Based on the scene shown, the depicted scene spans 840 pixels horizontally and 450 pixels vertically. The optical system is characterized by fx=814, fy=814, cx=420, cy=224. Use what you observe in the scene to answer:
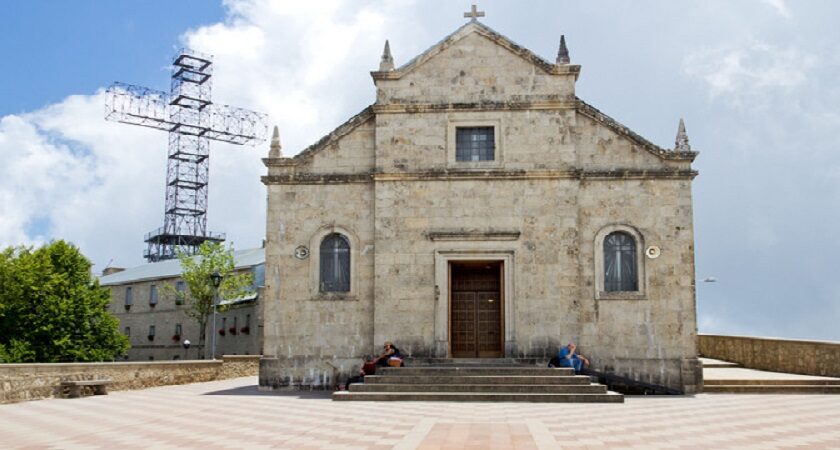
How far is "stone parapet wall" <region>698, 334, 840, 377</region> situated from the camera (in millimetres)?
24598

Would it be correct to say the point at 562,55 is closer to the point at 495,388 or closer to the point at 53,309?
the point at 495,388

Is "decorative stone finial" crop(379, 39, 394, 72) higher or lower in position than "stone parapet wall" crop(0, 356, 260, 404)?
higher

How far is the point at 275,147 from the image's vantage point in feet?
82.3

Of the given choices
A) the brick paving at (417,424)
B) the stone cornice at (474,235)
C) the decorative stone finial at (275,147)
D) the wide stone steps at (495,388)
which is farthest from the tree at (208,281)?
the wide stone steps at (495,388)

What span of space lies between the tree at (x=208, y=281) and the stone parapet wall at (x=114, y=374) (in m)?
17.7

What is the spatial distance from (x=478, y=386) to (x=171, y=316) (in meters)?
39.8

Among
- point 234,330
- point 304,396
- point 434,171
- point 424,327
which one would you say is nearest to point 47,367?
point 304,396

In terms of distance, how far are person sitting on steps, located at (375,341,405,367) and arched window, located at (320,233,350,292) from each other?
252 centimetres

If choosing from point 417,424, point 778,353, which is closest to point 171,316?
point 778,353

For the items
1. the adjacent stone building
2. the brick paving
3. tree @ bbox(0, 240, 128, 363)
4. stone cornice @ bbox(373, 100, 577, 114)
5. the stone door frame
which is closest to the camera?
the brick paving

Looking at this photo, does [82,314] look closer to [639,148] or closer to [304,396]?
[304,396]

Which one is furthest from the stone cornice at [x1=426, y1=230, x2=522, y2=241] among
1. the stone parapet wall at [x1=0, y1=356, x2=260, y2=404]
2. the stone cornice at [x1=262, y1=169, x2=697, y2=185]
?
the stone parapet wall at [x1=0, y1=356, x2=260, y2=404]

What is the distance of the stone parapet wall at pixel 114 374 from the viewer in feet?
67.7

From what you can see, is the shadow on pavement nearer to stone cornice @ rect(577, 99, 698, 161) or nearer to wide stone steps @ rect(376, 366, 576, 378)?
wide stone steps @ rect(376, 366, 576, 378)
